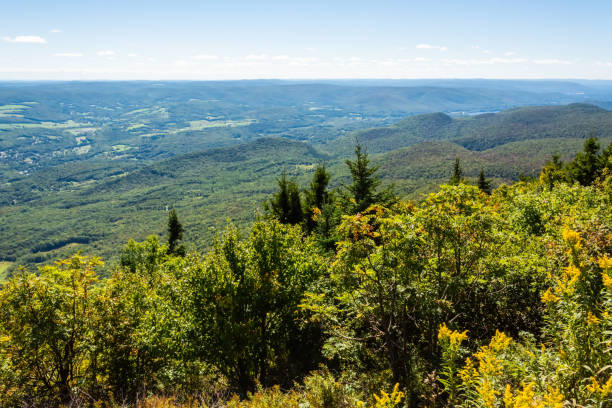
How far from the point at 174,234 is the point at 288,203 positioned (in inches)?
821

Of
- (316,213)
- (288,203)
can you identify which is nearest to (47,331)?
(316,213)

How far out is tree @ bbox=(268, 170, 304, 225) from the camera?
29.8 metres

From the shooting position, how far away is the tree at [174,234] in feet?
136

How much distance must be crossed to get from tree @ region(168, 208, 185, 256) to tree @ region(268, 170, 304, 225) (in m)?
18.0

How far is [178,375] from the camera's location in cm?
1074

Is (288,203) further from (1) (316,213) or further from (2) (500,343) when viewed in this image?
(2) (500,343)

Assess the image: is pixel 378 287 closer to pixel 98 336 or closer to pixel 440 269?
pixel 440 269

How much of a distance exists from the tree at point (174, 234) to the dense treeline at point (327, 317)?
29.6 meters

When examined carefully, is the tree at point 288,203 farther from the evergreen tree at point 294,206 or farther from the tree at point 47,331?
the tree at point 47,331

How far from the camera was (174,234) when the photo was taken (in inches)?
1683

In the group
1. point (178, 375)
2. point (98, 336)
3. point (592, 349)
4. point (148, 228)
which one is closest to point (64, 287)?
point (98, 336)

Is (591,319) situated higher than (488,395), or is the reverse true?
(591,319)

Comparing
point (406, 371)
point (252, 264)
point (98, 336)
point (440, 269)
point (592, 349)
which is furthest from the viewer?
point (252, 264)

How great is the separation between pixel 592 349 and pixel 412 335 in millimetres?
4856
